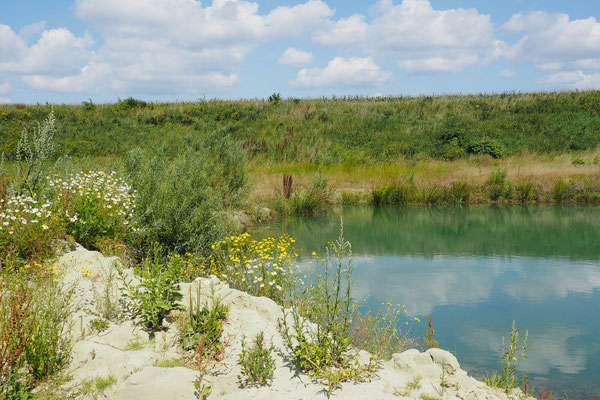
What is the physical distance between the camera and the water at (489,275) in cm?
564

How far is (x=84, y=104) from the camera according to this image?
37312 mm

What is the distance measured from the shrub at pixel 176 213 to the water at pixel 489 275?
271cm

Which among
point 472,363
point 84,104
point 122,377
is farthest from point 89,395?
point 84,104

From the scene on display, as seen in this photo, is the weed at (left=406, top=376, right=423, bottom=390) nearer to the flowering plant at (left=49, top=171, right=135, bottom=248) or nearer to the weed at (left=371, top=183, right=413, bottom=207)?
the flowering plant at (left=49, top=171, right=135, bottom=248)

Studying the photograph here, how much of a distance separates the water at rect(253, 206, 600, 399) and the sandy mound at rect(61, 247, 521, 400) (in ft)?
5.05

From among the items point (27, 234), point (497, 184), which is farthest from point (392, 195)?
point (27, 234)

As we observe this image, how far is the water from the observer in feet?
18.5

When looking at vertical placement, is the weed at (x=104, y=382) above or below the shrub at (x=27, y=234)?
below

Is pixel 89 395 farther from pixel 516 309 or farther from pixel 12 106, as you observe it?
pixel 12 106

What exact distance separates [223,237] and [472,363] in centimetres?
523

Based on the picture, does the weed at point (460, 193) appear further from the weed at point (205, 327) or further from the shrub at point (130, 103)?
the shrub at point (130, 103)

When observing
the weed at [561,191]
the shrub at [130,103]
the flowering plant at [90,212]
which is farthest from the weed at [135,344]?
the shrub at [130,103]

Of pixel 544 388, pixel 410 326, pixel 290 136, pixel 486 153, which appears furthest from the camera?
pixel 290 136

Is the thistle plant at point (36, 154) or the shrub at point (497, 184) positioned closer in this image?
the thistle plant at point (36, 154)
